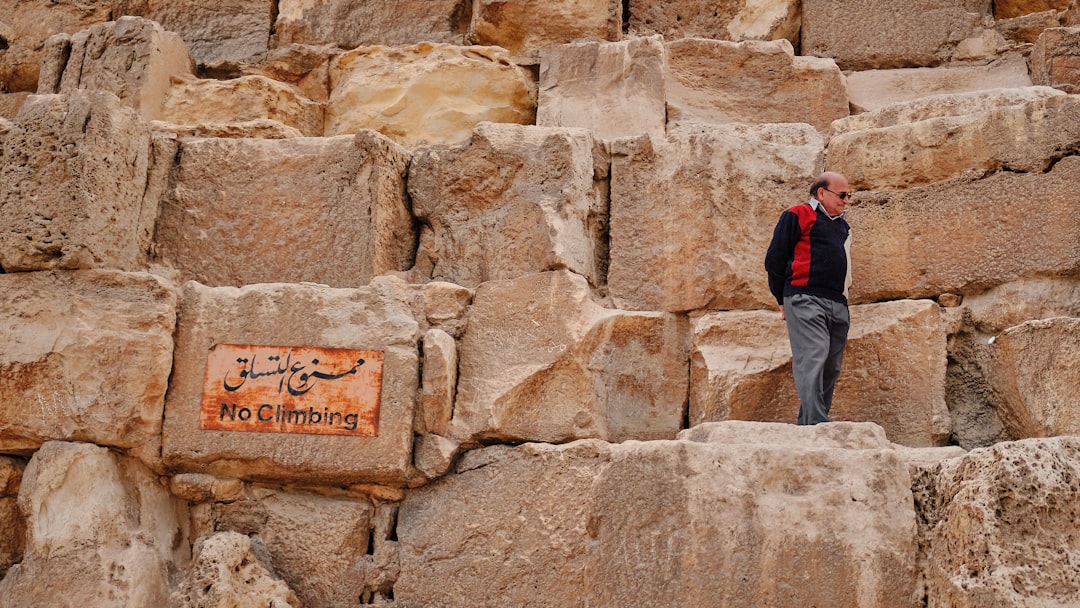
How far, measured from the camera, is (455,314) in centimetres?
484

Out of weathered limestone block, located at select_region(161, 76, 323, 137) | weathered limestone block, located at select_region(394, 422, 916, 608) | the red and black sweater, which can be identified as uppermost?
weathered limestone block, located at select_region(161, 76, 323, 137)

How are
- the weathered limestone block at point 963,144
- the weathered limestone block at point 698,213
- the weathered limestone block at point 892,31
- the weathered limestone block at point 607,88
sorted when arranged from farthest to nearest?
the weathered limestone block at point 892,31, the weathered limestone block at point 607,88, the weathered limestone block at point 698,213, the weathered limestone block at point 963,144

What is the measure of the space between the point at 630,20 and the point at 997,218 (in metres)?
2.74

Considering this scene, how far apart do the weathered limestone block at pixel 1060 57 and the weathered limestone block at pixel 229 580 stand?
428 cm

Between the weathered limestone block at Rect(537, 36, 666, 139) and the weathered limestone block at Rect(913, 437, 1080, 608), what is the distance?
266 cm

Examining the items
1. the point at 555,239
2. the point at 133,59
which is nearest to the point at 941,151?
the point at 555,239

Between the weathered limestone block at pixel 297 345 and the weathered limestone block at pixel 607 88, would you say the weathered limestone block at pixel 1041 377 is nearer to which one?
the weathered limestone block at pixel 607 88

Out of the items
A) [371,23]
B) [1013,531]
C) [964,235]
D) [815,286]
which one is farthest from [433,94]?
[1013,531]

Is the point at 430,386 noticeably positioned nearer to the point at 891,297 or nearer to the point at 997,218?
the point at 891,297

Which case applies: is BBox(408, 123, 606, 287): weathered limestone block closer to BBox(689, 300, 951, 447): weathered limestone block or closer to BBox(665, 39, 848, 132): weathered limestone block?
BBox(689, 300, 951, 447): weathered limestone block

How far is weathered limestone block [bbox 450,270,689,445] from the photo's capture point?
15.2 ft

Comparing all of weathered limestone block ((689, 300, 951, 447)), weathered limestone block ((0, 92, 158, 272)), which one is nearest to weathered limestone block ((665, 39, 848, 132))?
weathered limestone block ((689, 300, 951, 447))

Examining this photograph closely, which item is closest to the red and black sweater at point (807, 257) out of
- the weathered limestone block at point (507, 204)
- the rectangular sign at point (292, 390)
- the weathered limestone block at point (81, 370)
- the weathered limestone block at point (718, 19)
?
the weathered limestone block at point (507, 204)

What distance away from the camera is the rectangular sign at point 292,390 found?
455 centimetres
